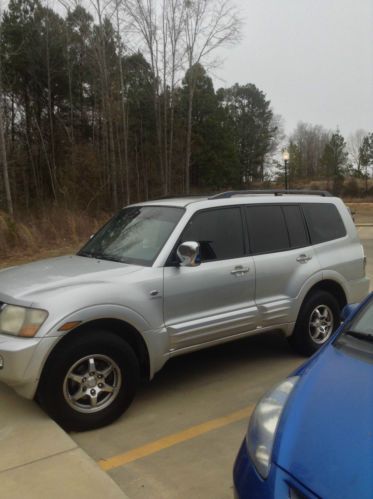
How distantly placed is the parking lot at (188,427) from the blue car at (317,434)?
91 centimetres

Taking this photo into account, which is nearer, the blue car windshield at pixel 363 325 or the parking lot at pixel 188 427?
the blue car windshield at pixel 363 325

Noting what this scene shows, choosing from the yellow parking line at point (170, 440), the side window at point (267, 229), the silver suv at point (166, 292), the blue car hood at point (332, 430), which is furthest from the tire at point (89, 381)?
the side window at point (267, 229)

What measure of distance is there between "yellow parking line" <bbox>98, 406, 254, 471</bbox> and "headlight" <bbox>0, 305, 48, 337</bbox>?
1.02 meters

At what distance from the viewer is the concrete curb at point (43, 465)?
2.69 m

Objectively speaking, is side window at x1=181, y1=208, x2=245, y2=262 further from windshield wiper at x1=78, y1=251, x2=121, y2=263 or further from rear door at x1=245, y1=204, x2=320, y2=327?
windshield wiper at x1=78, y1=251, x2=121, y2=263

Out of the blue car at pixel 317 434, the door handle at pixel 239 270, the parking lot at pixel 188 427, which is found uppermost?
the door handle at pixel 239 270

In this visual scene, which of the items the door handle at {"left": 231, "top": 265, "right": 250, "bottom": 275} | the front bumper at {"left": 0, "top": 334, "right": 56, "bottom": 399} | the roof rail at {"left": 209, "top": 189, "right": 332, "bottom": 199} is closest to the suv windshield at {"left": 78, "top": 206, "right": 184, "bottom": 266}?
the roof rail at {"left": 209, "top": 189, "right": 332, "bottom": 199}

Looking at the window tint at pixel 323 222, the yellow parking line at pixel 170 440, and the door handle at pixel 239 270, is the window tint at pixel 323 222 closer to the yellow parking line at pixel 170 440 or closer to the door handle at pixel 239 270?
the door handle at pixel 239 270

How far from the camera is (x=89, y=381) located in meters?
3.54

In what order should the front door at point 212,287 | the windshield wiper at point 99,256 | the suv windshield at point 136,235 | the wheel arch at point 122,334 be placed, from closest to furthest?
1. the wheel arch at point 122,334
2. the front door at point 212,287
3. the suv windshield at point 136,235
4. the windshield wiper at point 99,256

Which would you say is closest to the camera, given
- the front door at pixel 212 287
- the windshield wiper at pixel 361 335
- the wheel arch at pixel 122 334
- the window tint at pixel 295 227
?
the windshield wiper at pixel 361 335

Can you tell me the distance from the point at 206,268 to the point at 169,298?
0.49 m

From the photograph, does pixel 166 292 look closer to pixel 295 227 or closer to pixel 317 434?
pixel 295 227

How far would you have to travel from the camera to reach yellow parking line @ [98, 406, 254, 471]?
10.5ft
